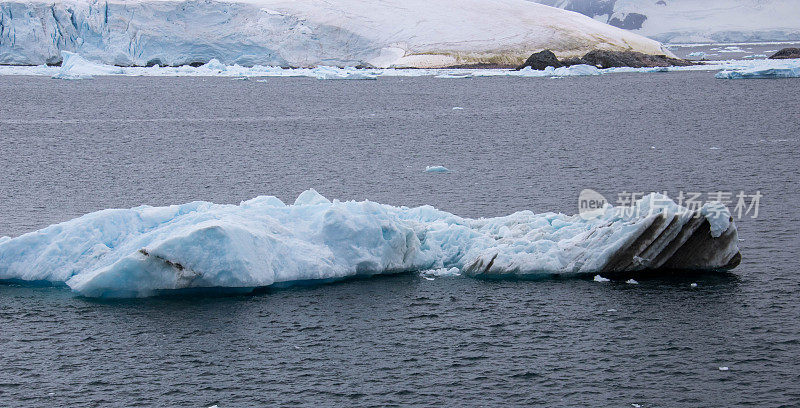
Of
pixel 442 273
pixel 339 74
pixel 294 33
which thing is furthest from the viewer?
pixel 294 33

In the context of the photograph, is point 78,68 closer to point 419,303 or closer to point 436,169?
point 436,169

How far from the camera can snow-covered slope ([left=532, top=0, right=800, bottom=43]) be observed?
15388 cm

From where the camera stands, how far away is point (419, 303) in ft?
36.4

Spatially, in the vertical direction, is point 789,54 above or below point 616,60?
above

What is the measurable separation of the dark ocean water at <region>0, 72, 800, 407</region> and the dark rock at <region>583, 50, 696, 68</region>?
126 feet

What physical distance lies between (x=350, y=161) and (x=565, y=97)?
85.7ft

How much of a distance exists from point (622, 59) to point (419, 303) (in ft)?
216

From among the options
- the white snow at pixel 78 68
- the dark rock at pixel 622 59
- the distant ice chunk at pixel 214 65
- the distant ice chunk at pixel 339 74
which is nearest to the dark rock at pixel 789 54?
the dark rock at pixel 622 59

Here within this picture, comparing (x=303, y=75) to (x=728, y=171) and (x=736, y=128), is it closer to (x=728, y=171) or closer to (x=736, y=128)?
(x=736, y=128)

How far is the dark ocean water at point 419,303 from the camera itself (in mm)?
8492

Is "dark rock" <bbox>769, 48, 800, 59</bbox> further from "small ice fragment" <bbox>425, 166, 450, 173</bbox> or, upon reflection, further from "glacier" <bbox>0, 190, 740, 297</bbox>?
"glacier" <bbox>0, 190, 740, 297</bbox>

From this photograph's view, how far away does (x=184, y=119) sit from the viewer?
3734 cm

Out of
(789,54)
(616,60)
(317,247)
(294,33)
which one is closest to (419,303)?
(317,247)

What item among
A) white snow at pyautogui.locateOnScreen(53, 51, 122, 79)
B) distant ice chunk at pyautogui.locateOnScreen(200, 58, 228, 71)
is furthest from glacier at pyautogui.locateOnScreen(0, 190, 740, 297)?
distant ice chunk at pyautogui.locateOnScreen(200, 58, 228, 71)
